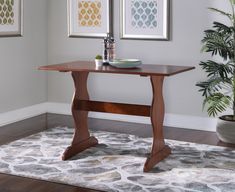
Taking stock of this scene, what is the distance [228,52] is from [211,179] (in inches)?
61.4

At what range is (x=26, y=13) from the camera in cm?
589

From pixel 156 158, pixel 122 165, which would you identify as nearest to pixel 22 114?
pixel 122 165

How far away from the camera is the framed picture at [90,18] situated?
19.0ft

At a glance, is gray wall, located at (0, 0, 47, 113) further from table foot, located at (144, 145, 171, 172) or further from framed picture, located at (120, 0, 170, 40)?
table foot, located at (144, 145, 171, 172)

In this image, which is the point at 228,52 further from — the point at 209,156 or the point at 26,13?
the point at 26,13

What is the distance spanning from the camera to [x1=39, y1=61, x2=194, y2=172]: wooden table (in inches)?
157

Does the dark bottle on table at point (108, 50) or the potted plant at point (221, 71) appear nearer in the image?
the dark bottle on table at point (108, 50)

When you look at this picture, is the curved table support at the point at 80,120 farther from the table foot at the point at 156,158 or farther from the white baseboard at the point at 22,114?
the white baseboard at the point at 22,114

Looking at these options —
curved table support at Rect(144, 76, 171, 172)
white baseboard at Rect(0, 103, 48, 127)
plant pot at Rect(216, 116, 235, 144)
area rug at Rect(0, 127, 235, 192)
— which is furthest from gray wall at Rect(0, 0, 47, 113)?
plant pot at Rect(216, 116, 235, 144)

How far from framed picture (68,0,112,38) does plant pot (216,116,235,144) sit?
1824mm

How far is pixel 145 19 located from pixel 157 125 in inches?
70.1

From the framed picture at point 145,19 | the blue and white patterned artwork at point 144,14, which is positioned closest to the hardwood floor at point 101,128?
the framed picture at point 145,19

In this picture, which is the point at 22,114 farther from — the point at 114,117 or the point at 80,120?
the point at 80,120

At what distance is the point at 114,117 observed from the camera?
5.89m
